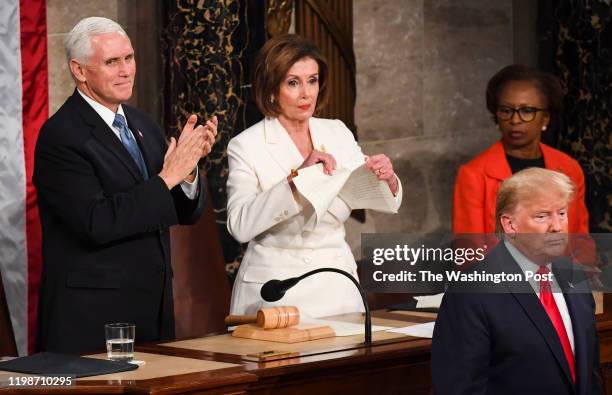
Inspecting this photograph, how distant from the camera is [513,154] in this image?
5.87 meters

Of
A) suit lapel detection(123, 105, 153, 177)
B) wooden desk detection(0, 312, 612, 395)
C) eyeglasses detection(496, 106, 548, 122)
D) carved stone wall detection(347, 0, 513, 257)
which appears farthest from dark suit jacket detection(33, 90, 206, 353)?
carved stone wall detection(347, 0, 513, 257)

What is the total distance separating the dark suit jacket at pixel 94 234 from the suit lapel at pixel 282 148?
54 centimetres

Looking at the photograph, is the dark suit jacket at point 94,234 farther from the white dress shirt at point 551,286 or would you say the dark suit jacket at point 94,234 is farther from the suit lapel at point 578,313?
the suit lapel at point 578,313

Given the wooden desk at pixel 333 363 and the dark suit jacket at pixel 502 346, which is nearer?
the dark suit jacket at pixel 502 346

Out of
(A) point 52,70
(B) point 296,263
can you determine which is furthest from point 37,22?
(B) point 296,263

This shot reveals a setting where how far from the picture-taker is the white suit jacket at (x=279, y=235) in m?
4.73

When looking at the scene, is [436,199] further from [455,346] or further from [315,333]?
[455,346]

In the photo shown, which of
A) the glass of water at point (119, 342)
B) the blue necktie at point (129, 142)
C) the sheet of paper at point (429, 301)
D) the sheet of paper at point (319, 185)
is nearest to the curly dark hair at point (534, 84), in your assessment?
the sheet of paper at point (429, 301)

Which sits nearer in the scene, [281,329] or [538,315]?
[538,315]

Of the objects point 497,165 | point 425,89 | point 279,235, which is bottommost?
point 279,235

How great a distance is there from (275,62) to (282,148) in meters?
0.33

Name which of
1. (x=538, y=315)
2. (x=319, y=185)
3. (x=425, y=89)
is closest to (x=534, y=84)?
(x=319, y=185)

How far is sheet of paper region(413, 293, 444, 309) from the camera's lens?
491cm

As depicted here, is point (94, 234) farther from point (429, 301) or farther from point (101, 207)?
point (429, 301)
